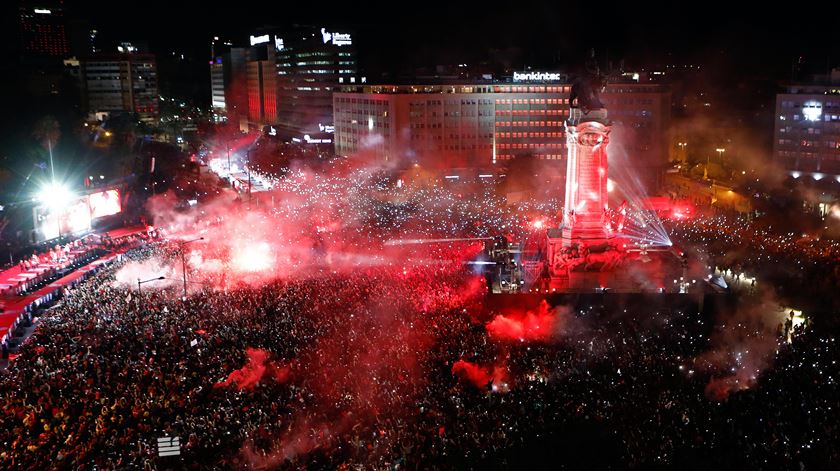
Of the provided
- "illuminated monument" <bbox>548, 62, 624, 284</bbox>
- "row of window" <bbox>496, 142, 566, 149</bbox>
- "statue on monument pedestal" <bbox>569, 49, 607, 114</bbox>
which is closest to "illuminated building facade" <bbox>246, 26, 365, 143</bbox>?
"row of window" <bbox>496, 142, 566, 149</bbox>

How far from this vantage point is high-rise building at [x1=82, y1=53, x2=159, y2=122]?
12812 cm

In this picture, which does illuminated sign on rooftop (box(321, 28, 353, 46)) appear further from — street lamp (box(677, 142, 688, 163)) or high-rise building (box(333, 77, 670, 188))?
street lamp (box(677, 142, 688, 163))

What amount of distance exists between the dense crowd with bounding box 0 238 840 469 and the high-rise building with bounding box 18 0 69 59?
12611 centimetres

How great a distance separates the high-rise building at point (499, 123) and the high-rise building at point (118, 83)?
6342 centimetres

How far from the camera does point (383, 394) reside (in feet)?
66.7

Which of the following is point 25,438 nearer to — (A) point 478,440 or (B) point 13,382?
(B) point 13,382

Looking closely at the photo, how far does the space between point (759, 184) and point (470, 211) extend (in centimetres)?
3079

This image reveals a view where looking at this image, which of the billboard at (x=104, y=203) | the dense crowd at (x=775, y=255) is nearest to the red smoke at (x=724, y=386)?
the dense crowd at (x=775, y=255)

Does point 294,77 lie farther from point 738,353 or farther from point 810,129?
point 738,353

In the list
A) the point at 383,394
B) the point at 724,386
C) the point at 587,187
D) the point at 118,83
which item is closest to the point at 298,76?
the point at 118,83

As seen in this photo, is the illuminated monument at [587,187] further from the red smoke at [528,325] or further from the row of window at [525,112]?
the row of window at [525,112]

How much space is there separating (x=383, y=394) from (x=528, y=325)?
10438mm

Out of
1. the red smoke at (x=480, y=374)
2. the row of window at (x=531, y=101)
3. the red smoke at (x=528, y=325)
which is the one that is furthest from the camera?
the row of window at (x=531, y=101)

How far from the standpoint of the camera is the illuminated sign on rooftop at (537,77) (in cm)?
8094
